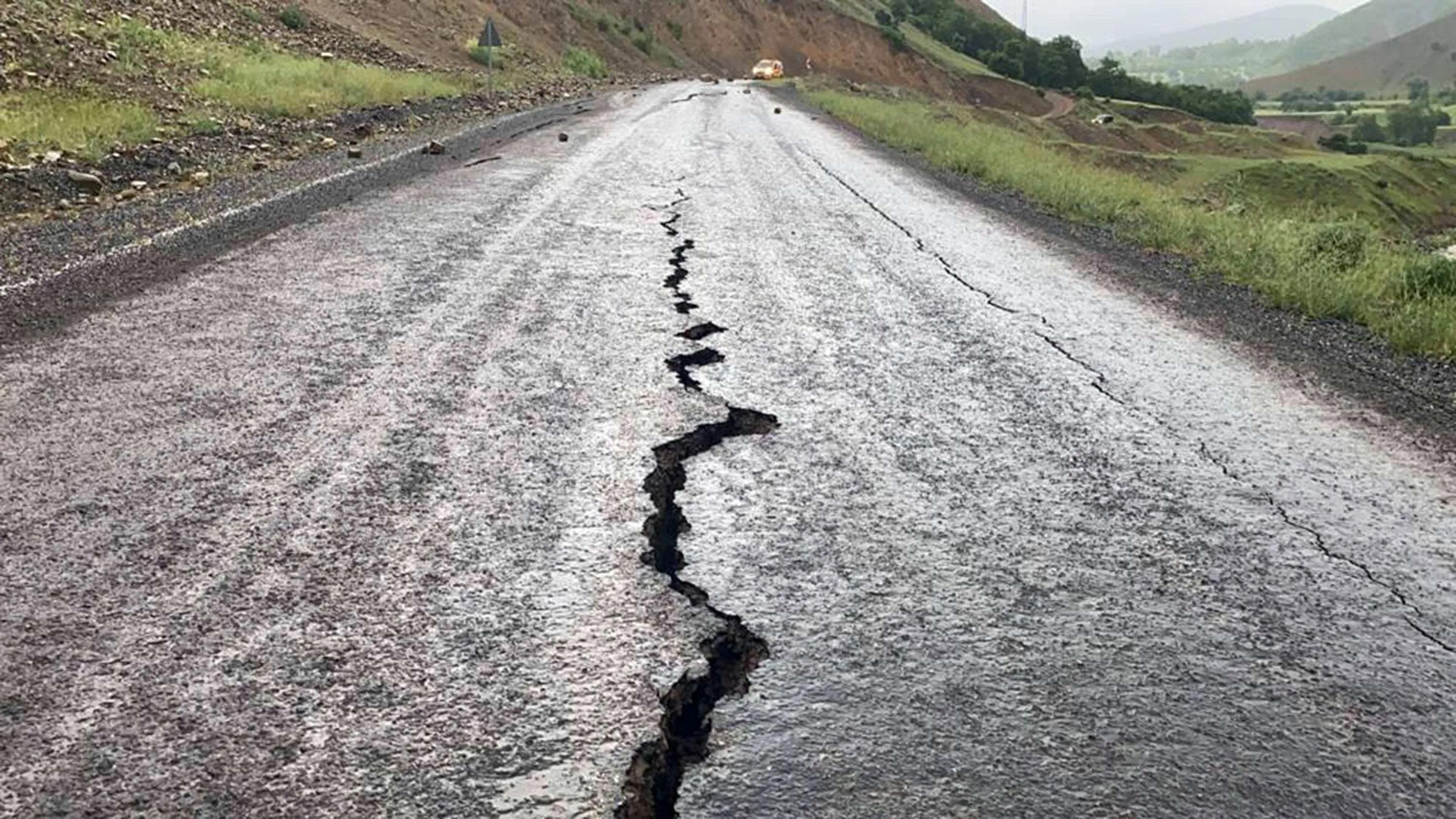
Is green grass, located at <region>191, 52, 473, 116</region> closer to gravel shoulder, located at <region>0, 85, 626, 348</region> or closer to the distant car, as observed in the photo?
gravel shoulder, located at <region>0, 85, 626, 348</region>

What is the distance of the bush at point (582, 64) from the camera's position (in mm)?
35500

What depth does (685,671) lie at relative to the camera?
218cm

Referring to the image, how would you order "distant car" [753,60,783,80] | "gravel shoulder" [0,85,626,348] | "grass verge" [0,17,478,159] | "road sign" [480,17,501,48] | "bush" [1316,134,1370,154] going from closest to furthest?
"gravel shoulder" [0,85,626,348], "grass verge" [0,17,478,159], "road sign" [480,17,501,48], "distant car" [753,60,783,80], "bush" [1316,134,1370,154]

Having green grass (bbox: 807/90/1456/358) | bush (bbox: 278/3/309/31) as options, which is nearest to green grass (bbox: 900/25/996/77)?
bush (bbox: 278/3/309/31)

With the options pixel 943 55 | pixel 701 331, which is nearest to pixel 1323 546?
pixel 701 331

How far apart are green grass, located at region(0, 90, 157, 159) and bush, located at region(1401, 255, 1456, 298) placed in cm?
1005

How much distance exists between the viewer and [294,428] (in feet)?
11.3

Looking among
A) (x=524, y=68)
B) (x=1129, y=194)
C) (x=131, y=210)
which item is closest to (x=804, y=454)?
(x=131, y=210)

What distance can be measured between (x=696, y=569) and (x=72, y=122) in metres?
10.2

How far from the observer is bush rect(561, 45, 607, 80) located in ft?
116

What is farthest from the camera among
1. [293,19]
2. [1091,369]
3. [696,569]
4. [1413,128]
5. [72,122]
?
[1413,128]

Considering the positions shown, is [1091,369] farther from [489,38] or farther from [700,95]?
[700,95]

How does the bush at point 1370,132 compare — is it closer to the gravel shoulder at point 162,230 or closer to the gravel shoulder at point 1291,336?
the gravel shoulder at point 1291,336

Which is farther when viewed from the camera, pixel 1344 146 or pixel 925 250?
pixel 1344 146
